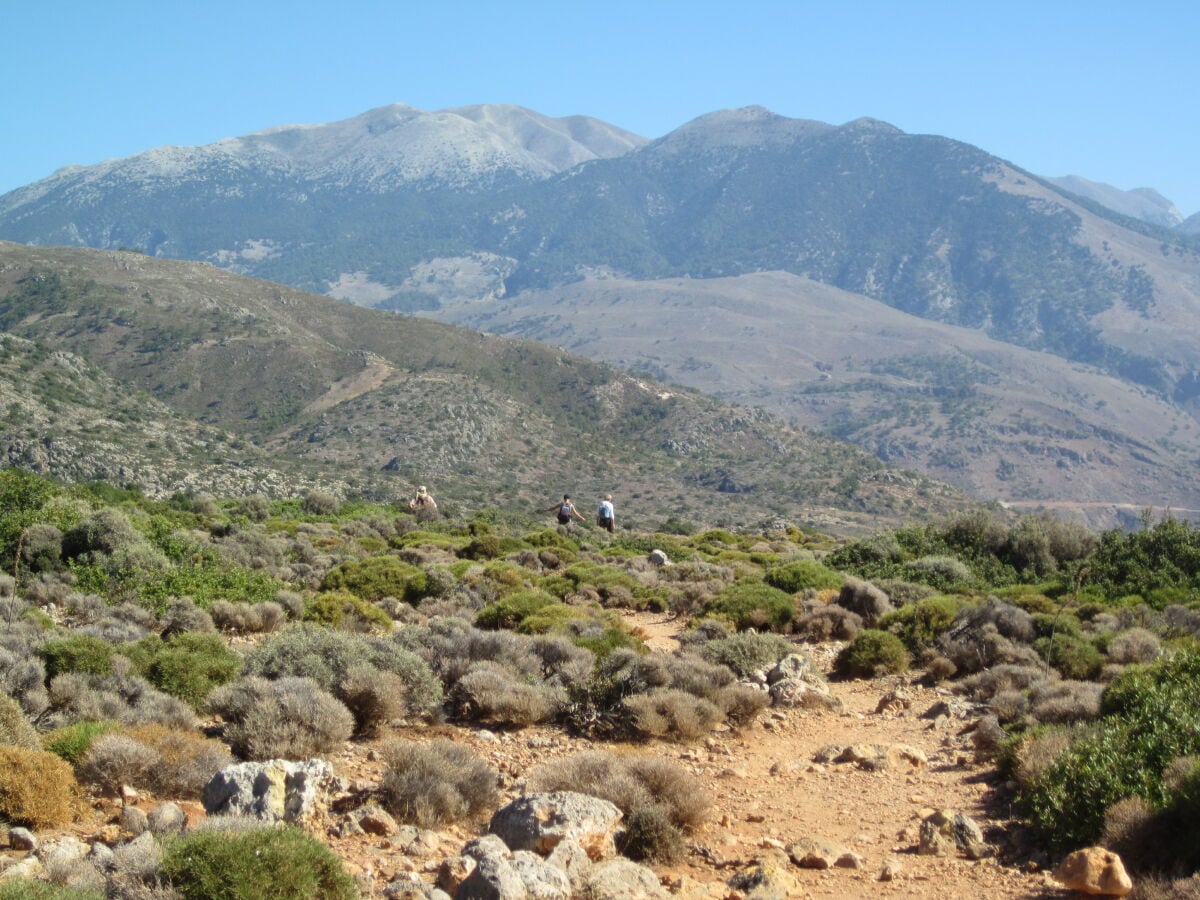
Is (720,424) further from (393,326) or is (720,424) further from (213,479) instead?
(213,479)

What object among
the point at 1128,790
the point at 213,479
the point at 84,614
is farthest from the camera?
the point at 213,479

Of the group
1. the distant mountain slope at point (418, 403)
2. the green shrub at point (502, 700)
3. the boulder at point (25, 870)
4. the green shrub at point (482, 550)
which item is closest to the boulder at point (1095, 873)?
the green shrub at point (502, 700)

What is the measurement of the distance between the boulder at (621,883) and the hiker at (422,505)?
23.0 meters

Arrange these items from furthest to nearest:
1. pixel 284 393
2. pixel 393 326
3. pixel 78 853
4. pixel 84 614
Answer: pixel 393 326
pixel 284 393
pixel 84 614
pixel 78 853

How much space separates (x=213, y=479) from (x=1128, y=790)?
46.2 meters

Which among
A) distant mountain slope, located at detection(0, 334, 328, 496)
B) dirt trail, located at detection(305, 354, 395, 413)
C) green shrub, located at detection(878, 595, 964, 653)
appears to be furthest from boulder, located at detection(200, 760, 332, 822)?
dirt trail, located at detection(305, 354, 395, 413)

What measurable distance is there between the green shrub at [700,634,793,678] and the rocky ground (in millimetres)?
905

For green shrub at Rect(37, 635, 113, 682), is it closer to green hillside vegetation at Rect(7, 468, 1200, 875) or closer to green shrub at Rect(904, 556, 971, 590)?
green hillside vegetation at Rect(7, 468, 1200, 875)

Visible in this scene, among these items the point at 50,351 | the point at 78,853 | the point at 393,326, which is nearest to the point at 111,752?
the point at 78,853

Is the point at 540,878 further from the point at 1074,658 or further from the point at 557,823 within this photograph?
the point at 1074,658

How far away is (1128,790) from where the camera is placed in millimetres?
6527

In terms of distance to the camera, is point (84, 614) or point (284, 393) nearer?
point (84, 614)

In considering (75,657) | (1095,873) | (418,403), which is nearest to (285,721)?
(75,657)

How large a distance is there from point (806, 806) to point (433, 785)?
2870mm
